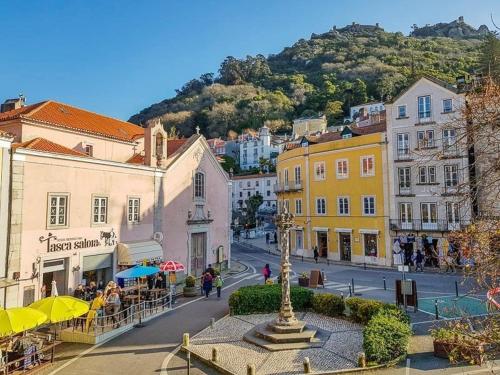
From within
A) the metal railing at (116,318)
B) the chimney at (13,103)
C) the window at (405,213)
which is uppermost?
the chimney at (13,103)

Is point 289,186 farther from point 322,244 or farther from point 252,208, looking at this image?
point 252,208

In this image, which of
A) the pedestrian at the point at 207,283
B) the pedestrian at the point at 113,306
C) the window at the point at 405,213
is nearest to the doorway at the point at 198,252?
the pedestrian at the point at 207,283

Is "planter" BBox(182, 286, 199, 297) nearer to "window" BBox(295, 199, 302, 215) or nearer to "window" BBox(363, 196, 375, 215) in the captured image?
"window" BBox(363, 196, 375, 215)

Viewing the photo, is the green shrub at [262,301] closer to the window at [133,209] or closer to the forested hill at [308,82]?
the window at [133,209]

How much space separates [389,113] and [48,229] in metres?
30.1

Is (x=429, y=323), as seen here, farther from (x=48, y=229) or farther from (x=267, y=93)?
(x=267, y=93)

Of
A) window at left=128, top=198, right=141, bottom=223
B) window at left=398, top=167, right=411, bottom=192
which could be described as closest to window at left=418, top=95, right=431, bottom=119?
window at left=398, top=167, right=411, bottom=192

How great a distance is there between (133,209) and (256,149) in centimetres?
8101

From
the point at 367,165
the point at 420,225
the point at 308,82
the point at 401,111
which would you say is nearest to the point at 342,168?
the point at 367,165

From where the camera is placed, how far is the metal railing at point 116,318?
15.8 m

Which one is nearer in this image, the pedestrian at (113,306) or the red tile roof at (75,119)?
the pedestrian at (113,306)

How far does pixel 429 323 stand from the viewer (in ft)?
53.0

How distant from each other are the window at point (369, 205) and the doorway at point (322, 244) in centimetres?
544

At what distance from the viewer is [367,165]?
36.7m
